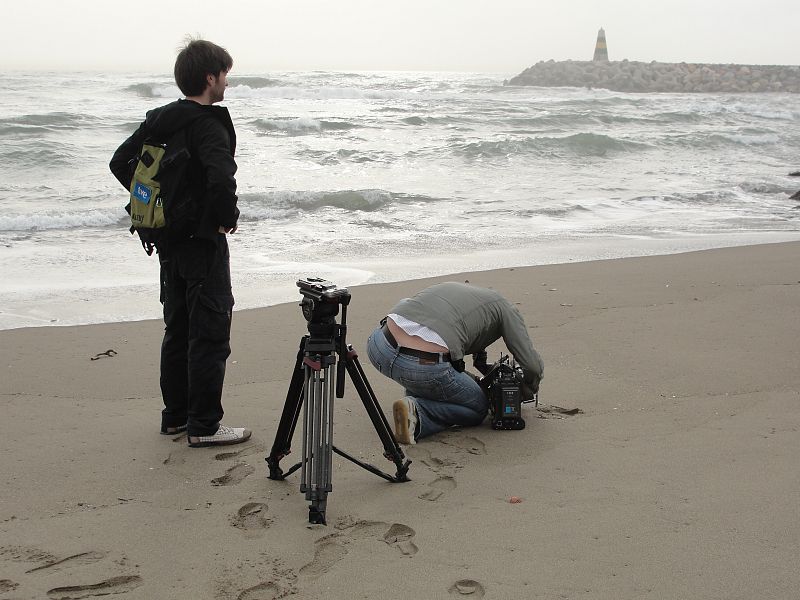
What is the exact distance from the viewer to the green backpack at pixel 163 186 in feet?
12.3

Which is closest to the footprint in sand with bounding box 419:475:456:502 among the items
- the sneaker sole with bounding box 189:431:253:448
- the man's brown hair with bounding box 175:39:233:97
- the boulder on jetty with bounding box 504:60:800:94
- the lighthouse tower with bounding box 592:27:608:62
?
the sneaker sole with bounding box 189:431:253:448

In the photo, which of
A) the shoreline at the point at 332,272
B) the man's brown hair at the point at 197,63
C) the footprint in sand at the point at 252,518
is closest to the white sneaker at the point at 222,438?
the footprint in sand at the point at 252,518

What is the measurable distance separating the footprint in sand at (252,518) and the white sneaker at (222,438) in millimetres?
713

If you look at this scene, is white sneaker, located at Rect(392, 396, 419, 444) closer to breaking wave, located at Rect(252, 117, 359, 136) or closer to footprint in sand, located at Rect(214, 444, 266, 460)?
footprint in sand, located at Rect(214, 444, 266, 460)

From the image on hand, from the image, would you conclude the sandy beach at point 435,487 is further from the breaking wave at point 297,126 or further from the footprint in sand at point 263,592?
the breaking wave at point 297,126

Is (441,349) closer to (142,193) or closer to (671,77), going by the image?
(142,193)

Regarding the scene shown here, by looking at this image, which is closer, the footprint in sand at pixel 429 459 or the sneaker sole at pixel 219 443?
the footprint in sand at pixel 429 459

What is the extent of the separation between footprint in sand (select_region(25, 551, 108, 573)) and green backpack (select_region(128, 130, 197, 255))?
1.49m

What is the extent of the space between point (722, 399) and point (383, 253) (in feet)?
18.1

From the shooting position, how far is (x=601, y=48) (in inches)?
3440

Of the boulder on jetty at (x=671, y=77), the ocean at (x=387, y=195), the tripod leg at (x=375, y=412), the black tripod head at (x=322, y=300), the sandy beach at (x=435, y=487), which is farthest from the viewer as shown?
the boulder on jetty at (x=671, y=77)

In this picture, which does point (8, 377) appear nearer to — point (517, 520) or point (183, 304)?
point (183, 304)

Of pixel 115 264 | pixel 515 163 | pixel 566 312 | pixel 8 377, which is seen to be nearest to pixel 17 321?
pixel 8 377

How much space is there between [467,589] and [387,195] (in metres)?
11.6
